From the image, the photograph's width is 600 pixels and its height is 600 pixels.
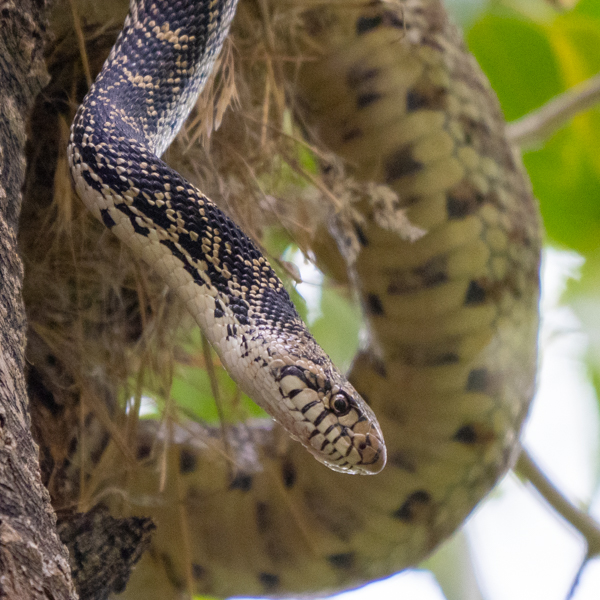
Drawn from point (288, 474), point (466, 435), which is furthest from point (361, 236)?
point (288, 474)

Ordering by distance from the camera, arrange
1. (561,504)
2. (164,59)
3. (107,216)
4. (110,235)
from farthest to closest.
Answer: (561,504), (110,235), (164,59), (107,216)

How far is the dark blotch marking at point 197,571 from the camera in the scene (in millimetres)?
2125

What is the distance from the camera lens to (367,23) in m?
1.90

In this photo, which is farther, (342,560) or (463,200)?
(342,560)

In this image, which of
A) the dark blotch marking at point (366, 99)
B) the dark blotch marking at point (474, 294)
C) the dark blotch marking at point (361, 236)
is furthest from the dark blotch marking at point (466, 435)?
the dark blotch marking at point (366, 99)

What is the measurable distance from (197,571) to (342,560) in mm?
435

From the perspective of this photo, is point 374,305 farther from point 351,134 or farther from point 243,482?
point 243,482

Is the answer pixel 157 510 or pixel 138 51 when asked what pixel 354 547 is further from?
pixel 138 51

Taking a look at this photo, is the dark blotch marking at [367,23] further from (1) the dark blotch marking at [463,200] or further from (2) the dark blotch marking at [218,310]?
(2) the dark blotch marking at [218,310]

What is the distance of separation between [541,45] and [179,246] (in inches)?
96.9

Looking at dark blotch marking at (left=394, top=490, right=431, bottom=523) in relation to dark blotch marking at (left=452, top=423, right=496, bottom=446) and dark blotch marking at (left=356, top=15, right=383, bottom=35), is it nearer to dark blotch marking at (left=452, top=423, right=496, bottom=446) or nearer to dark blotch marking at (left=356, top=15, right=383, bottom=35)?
dark blotch marking at (left=452, top=423, right=496, bottom=446)

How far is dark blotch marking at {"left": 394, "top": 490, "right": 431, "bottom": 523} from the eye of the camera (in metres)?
2.00

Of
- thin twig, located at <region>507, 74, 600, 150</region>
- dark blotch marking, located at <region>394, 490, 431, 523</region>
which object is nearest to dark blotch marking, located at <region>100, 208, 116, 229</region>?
dark blotch marking, located at <region>394, 490, 431, 523</region>

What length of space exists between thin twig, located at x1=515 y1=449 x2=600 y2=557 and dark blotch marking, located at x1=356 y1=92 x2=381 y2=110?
1455 millimetres
